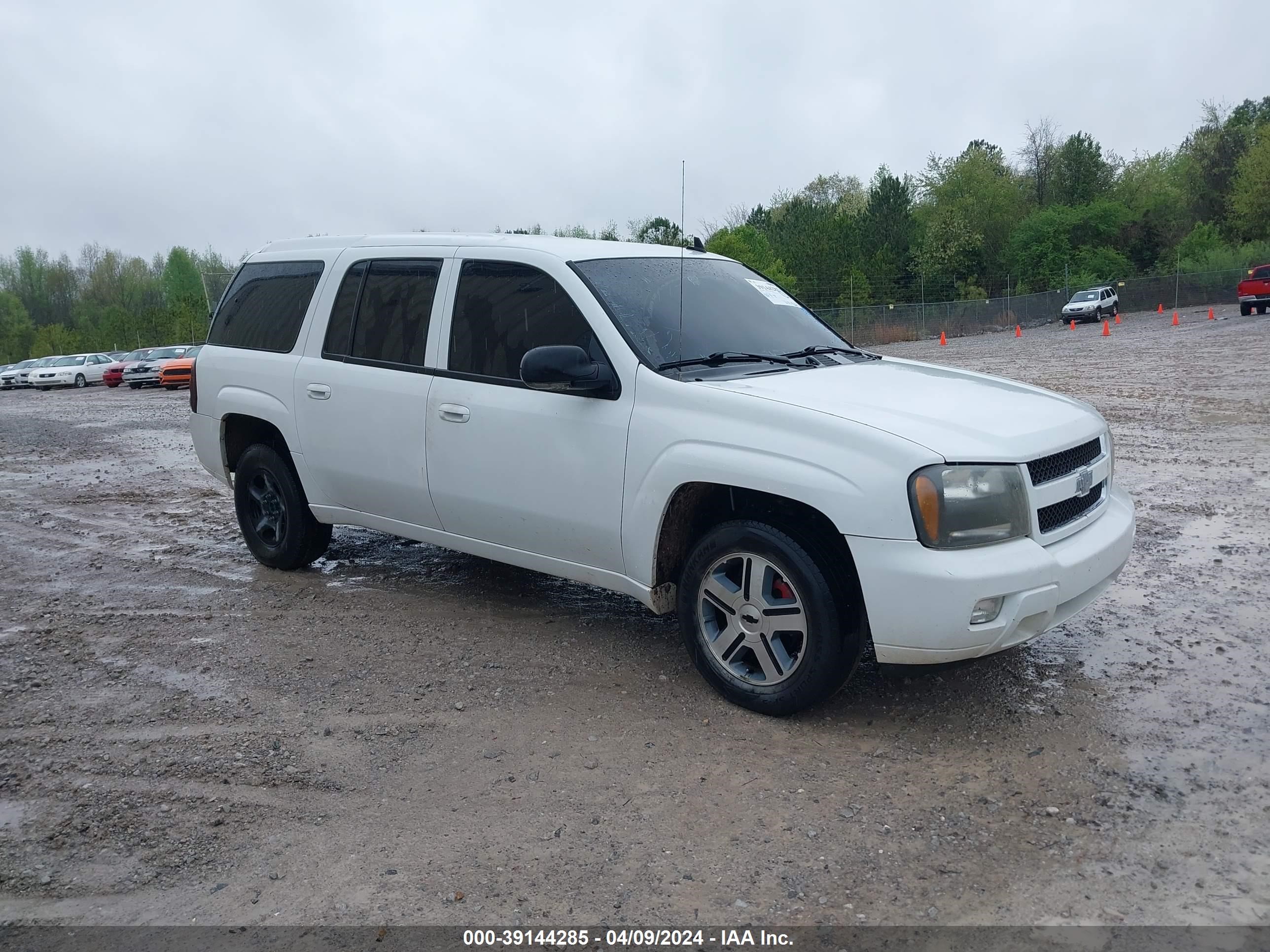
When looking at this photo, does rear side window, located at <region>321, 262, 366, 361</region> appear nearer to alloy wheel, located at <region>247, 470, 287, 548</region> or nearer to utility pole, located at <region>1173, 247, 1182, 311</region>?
alloy wheel, located at <region>247, 470, 287, 548</region>

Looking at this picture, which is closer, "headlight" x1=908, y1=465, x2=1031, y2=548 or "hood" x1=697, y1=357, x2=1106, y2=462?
"headlight" x1=908, y1=465, x2=1031, y2=548

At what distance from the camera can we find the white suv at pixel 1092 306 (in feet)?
151

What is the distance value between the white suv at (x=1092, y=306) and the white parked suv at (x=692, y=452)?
4472 cm

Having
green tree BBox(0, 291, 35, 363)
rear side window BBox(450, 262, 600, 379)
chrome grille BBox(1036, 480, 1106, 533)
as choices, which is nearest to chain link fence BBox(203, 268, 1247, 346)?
rear side window BBox(450, 262, 600, 379)

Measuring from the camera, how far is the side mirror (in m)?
4.44

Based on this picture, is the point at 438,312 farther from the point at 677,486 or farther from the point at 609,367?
the point at 677,486

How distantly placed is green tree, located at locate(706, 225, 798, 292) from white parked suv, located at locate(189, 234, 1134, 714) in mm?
36123

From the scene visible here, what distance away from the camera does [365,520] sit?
19.3ft

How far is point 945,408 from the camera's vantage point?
4262 mm

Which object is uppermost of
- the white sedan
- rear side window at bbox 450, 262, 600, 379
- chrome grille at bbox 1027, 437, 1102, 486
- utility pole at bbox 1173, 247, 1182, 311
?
utility pole at bbox 1173, 247, 1182, 311

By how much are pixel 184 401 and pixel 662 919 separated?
27.6 meters

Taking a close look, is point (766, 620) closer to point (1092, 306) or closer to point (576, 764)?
point (576, 764)

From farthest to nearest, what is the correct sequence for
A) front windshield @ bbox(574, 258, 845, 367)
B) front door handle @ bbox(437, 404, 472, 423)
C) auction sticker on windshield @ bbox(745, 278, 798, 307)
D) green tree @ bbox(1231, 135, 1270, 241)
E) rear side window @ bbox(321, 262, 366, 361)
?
green tree @ bbox(1231, 135, 1270, 241) → rear side window @ bbox(321, 262, 366, 361) → auction sticker on windshield @ bbox(745, 278, 798, 307) → front door handle @ bbox(437, 404, 472, 423) → front windshield @ bbox(574, 258, 845, 367)

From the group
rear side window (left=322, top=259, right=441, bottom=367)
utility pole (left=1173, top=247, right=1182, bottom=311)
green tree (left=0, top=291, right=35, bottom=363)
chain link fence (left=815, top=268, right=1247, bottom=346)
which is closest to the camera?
rear side window (left=322, top=259, right=441, bottom=367)
